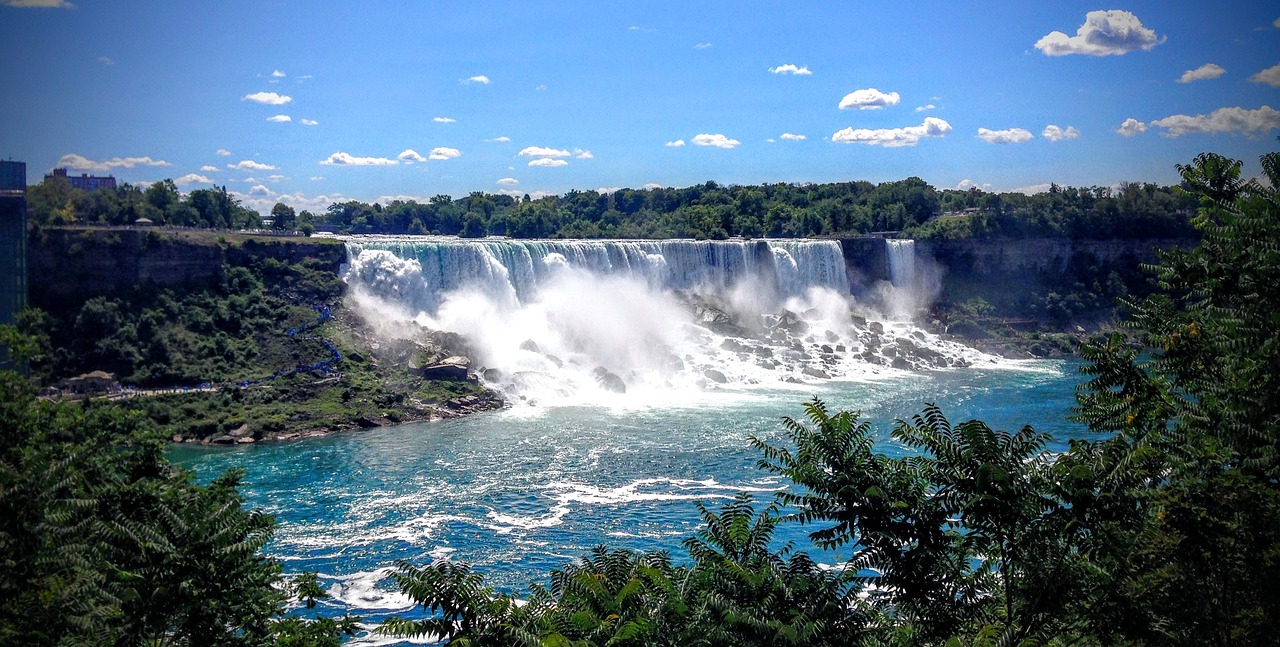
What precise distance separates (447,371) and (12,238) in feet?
52.6

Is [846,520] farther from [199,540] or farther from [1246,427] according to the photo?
[199,540]

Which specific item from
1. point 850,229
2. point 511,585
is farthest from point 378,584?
point 850,229

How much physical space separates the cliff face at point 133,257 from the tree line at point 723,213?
4.38 m

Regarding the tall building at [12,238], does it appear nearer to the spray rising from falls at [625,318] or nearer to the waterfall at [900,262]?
the spray rising from falls at [625,318]

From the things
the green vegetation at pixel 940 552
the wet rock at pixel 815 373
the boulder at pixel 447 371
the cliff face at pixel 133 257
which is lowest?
the wet rock at pixel 815 373

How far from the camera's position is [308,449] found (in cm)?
3036

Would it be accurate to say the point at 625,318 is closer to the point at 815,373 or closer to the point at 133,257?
the point at 815,373

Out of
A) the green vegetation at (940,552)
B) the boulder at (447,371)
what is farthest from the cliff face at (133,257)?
the green vegetation at (940,552)

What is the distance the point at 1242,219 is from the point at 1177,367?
5.50ft

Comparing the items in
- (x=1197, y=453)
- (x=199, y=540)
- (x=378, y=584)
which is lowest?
(x=378, y=584)

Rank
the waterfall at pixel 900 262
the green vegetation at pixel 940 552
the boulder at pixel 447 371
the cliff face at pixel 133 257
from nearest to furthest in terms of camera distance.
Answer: the green vegetation at pixel 940 552 < the cliff face at pixel 133 257 < the boulder at pixel 447 371 < the waterfall at pixel 900 262

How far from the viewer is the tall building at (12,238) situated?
31766mm

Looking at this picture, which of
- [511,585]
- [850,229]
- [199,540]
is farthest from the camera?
[850,229]

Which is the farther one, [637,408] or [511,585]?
[637,408]
